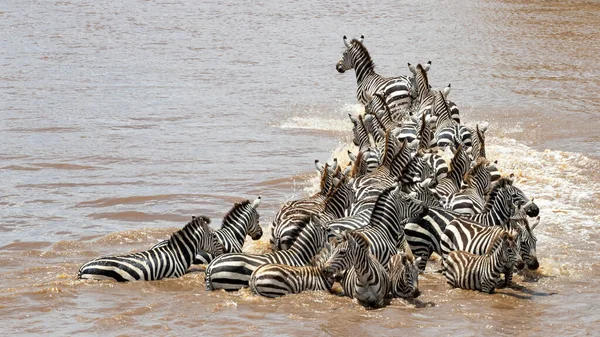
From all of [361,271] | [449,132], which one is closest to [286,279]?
[361,271]

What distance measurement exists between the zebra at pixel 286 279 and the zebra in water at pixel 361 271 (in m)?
0.13

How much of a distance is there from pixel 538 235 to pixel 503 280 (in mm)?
2189

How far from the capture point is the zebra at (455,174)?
1093 centimetres

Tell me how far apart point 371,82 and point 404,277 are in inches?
299

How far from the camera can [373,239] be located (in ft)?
29.2

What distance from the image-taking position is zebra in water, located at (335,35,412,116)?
49.2 feet

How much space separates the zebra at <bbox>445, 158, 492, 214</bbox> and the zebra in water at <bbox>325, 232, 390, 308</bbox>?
213 centimetres

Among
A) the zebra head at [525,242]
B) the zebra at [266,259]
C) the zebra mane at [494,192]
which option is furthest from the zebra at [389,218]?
the zebra mane at [494,192]

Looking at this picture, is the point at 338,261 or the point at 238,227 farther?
the point at 238,227

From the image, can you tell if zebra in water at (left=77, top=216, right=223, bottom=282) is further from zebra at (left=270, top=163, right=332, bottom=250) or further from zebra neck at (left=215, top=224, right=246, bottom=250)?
zebra at (left=270, top=163, right=332, bottom=250)

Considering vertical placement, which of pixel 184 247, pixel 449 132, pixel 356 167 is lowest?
pixel 184 247

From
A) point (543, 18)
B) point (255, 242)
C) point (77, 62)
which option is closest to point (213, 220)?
point (255, 242)

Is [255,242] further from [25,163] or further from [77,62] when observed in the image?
[77,62]

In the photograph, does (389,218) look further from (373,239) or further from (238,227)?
(238,227)
